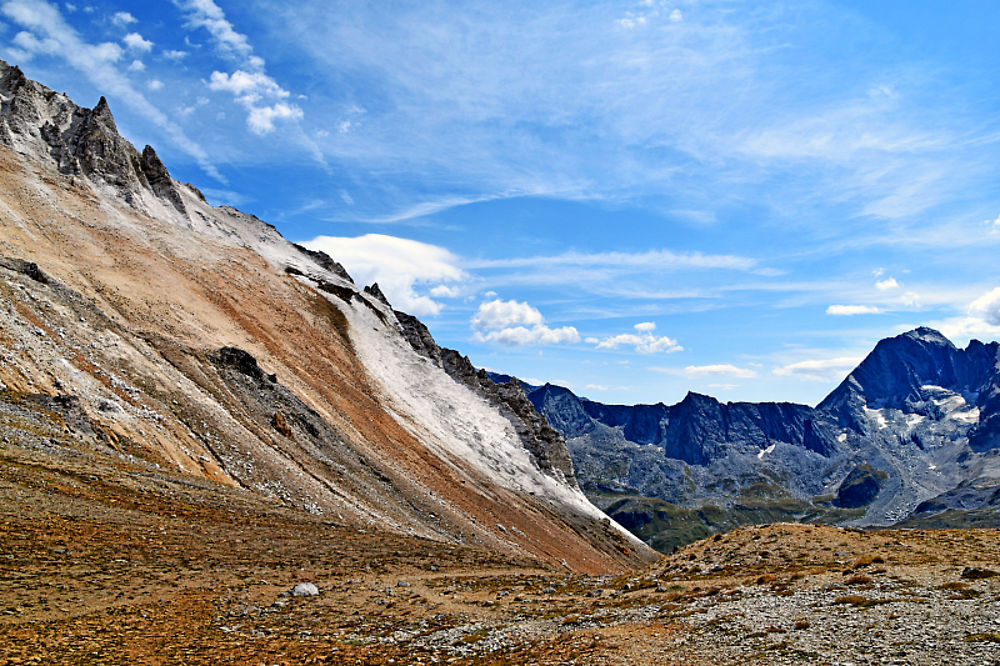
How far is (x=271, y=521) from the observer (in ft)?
138

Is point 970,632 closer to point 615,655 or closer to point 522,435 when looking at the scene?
point 615,655

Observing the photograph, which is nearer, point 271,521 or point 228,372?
point 271,521

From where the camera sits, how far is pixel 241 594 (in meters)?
27.4

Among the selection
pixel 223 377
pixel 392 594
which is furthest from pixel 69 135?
pixel 392 594

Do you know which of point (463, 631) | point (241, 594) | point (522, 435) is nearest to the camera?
point (463, 631)

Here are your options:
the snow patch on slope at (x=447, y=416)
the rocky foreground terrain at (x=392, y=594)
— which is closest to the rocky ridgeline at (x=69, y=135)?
the snow patch on slope at (x=447, y=416)

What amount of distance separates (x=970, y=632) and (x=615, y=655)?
10188 millimetres

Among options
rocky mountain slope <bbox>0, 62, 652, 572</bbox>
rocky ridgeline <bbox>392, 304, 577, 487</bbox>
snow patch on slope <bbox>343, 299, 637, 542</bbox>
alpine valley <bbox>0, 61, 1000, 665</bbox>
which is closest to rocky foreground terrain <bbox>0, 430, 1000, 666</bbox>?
alpine valley <bbox>0, 61, 1000, 665</bbox>

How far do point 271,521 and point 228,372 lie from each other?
33.1 m

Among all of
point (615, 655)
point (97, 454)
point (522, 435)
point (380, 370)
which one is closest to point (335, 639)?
point (615, 655)

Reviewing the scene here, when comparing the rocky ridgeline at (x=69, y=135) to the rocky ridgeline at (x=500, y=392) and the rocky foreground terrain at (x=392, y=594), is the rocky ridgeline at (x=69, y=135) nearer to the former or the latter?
the rocky ridgeline at (x=500, y=392)

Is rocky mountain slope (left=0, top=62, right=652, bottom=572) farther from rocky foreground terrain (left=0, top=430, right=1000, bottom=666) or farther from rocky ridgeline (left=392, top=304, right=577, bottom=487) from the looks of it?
rocky foreground terrain (left=0, top=430, right=1000, bottom=666)

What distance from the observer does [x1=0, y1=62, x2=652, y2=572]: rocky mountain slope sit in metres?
50.2

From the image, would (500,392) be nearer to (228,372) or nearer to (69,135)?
(228,372)
